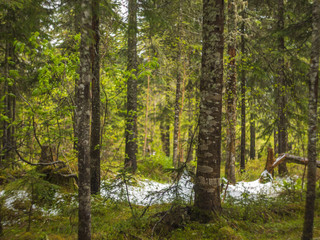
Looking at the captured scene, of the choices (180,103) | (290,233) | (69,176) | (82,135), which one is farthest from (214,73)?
(180,103)

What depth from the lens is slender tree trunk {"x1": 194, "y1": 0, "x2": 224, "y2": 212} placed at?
4.67 metres

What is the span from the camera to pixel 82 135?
11.4 feet

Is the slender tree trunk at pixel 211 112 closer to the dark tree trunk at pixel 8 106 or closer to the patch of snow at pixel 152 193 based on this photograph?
the patch of snow at pixel 152 193

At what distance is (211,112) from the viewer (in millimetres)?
4695

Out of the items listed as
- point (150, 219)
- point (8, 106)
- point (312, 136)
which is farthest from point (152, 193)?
point (8, 106)

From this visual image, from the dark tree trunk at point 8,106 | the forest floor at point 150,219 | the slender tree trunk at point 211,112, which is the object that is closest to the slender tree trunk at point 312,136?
the forest floor at point 150,219

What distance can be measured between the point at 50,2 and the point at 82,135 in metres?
2.54

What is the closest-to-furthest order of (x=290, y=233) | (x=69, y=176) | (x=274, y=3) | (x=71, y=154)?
(x=290, y=233)
(x=69, y=176)
(x=71, y=154)
(x=274, y=3)

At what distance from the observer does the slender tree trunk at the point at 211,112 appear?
4668mm

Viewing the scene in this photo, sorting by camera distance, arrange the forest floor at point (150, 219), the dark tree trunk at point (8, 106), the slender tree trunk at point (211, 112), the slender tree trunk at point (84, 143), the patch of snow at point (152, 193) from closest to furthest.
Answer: the slender tree trunk at point (84, 143), the forest floor at point (150, 219), the slender tree trunk at point (211, 112), the patch of snow at point (152, 193), the dark tree trunk at point (8, 106)

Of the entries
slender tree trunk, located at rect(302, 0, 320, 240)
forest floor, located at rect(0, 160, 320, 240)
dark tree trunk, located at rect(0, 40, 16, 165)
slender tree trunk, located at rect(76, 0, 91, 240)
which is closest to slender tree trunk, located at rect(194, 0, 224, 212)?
forest floor, located at rect(0, 160, 320, 240)

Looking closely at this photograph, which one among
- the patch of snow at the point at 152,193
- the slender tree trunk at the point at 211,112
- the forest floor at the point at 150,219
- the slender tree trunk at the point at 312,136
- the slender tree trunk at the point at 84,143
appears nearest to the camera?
the slender tree trunk at the point at 84,143

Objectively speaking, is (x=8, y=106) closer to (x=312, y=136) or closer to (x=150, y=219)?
(x=150, y=219)

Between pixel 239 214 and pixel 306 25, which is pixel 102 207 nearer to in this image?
pixel 239 214
